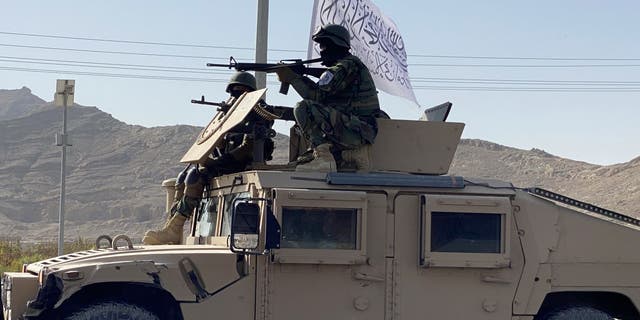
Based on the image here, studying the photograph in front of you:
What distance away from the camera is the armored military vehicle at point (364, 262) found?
6.58 m

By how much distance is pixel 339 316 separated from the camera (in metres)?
6.89

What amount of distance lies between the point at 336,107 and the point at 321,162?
635 mm

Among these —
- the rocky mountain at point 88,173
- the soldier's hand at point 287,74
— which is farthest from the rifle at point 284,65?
the rocky mountain at point 88,173

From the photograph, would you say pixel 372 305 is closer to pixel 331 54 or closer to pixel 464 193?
pixel 464 193

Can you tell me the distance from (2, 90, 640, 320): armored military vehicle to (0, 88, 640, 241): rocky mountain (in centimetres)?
3137

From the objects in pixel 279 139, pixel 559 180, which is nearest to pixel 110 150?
Answer: pixel 279 139

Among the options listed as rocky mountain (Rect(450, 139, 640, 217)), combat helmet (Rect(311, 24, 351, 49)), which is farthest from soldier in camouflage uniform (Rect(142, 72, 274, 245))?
rocky mountain (Rect(450, 139, 640, 217))

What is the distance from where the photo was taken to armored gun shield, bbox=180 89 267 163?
7637mm

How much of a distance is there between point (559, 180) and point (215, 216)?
145 ft

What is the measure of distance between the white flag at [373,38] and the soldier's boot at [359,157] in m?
5.03

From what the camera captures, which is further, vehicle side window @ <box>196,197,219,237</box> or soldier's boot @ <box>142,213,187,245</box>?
soldier's boot @ <box>142,213,187,245</box>

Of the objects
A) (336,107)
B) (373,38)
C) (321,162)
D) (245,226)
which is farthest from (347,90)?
(373,38)

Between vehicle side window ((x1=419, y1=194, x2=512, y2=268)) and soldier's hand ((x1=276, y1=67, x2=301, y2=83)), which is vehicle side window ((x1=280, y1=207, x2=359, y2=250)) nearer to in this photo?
vehicle side window ((x1=419, y1=194, x2=512, y2=268))

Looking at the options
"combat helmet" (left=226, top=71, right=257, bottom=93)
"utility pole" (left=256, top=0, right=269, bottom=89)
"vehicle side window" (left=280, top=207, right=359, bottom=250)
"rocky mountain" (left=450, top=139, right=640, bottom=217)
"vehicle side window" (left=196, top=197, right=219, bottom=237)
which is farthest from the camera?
"rocky mountain" (left=450, top=139, right=640, bottom=217)
